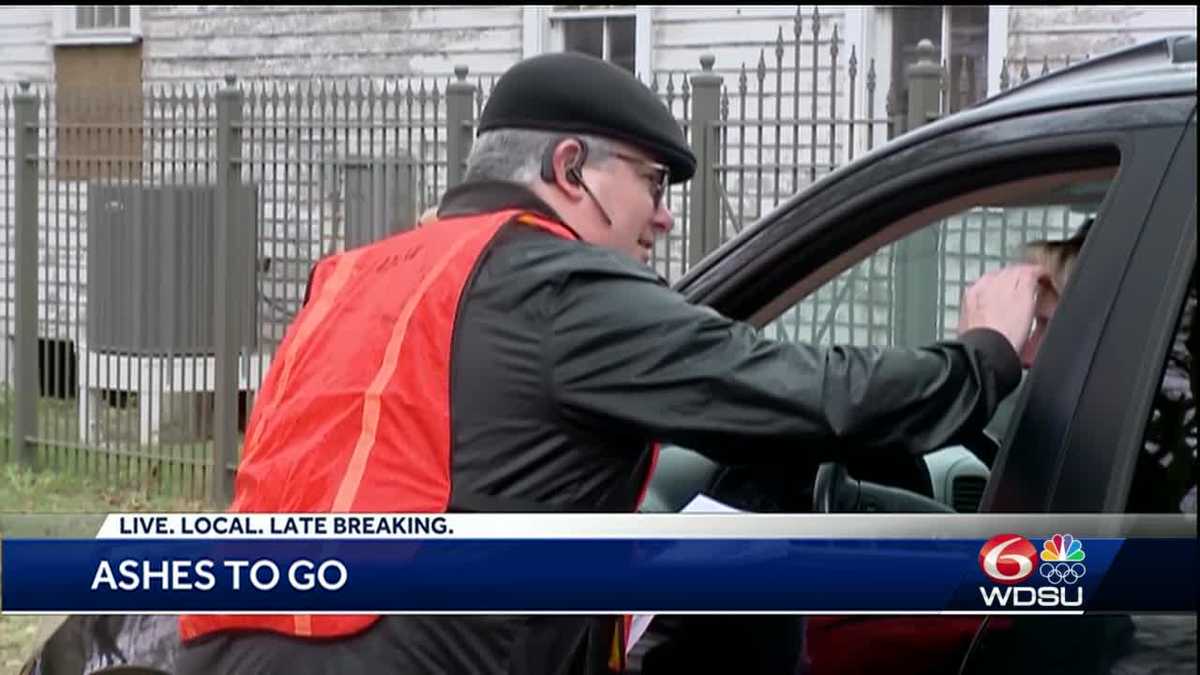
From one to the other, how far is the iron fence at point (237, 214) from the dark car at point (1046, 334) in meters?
0.04

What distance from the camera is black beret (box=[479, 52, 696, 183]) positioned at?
2250mm

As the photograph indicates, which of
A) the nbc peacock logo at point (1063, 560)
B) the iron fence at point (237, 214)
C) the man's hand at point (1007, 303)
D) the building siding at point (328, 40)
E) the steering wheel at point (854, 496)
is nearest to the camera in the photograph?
the nbc peacock logo at point (1063, 560)

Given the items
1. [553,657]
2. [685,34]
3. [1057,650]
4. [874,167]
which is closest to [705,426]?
[553,657]

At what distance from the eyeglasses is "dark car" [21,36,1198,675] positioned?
1.07ft

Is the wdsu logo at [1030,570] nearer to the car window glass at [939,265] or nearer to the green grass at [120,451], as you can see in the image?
the car window glass at [939,265]

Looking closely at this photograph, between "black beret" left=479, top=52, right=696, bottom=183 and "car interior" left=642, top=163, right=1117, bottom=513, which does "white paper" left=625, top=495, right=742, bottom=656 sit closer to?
"car interior" left=642, top=163, right=1117, bottom=513

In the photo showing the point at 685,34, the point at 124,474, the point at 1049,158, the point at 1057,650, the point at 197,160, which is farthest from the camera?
the point at 197,160

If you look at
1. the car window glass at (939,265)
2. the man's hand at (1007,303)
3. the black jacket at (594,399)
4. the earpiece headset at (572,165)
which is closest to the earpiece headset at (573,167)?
the earpiece headset at (572,165)

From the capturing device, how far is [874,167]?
250cm

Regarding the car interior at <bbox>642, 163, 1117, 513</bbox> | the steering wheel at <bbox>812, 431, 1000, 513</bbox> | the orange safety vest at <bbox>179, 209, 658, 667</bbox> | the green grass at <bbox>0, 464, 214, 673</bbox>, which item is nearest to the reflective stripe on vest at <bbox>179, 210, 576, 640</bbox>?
the orange safety vest at <bbox>179, 209, 658, 667</bbox>

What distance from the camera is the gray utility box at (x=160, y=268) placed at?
3.94m

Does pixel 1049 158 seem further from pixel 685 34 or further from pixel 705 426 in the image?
pixel 685 34

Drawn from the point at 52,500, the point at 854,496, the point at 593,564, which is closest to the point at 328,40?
the point at 854,496

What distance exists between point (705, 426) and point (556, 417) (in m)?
0.17
